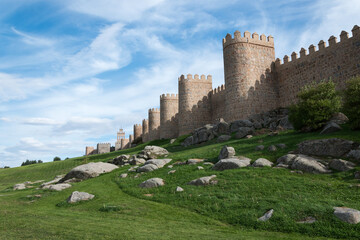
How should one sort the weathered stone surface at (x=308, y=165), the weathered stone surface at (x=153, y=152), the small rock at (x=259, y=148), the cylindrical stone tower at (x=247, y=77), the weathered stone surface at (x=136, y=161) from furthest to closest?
the cylindrical stone tower at (x=247, y=77) < the weathered stone surface at (x=153, y=152) < the weathered stone surface at (x=136, y=161) < the small rock at (x=259, y=148) < the weathered stone surface at (x=308, y=165)

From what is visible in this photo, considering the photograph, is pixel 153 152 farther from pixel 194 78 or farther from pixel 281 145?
pixel 194 78

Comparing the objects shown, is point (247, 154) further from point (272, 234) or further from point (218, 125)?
point (218, 125)

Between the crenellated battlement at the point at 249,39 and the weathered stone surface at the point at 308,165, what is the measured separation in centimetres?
2264

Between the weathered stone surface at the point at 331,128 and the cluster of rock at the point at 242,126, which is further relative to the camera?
the cluster of rock at the point at 242,126

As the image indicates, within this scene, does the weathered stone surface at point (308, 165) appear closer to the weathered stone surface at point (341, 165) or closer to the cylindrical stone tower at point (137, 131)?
the weathered stone surface at point (341, 165)

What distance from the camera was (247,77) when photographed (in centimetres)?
3297

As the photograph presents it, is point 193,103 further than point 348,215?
Yes

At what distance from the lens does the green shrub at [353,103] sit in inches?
663

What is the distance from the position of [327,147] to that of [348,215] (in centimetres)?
731

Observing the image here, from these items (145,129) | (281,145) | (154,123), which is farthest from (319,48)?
(145,129)

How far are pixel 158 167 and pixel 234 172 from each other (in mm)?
6365

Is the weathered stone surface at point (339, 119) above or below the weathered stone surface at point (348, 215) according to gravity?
above

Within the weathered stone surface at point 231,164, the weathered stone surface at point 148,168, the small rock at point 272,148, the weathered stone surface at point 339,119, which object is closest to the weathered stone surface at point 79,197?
the weathered stone surface at point 148,168

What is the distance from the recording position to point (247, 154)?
17.4 m
